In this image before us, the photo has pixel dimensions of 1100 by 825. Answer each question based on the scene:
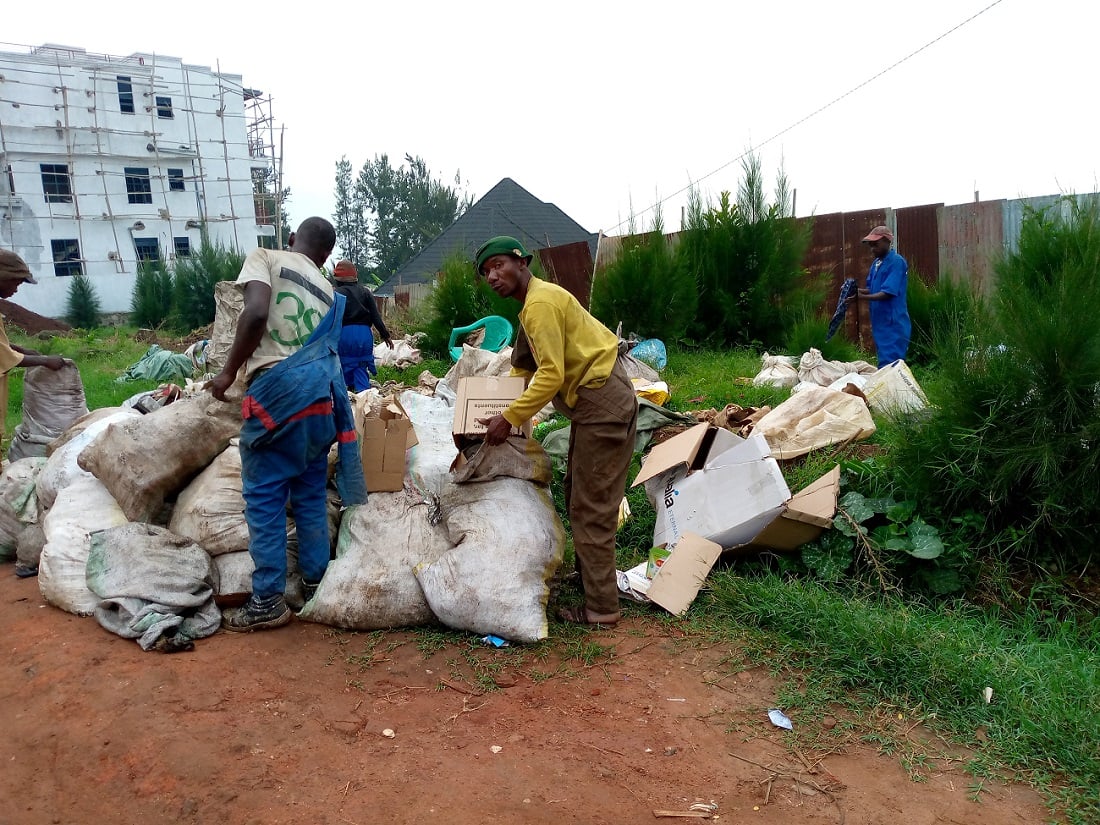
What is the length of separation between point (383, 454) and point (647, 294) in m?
5.22

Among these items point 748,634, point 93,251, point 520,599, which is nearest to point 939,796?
point 748,634

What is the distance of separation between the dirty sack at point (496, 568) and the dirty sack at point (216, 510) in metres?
0.91

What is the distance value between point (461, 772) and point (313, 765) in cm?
45

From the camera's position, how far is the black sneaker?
3211mm

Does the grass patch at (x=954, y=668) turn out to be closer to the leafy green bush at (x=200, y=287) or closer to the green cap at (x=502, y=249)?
the green cap at (x=502, y=249)

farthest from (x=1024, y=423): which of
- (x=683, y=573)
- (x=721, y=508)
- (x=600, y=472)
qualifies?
(x=600, y=472)

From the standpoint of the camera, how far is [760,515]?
140 inches

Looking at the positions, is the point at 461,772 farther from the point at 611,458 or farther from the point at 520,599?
the point at 611,458

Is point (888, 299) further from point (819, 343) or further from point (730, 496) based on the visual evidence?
point (730, 496)

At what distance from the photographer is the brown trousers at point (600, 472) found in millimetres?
3195

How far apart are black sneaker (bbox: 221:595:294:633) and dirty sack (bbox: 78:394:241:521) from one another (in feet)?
2.61

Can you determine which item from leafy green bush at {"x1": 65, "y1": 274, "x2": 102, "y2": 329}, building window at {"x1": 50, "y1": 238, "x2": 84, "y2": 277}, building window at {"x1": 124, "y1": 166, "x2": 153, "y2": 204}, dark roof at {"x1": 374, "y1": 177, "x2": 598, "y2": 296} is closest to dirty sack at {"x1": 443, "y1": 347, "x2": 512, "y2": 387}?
dark roof at {"x1": 374, "y1": 177, "x2": 598, "y2": 296}

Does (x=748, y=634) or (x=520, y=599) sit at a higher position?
(x=520, y=599)

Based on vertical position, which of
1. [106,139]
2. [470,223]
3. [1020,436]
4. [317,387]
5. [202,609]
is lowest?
[202,609]
